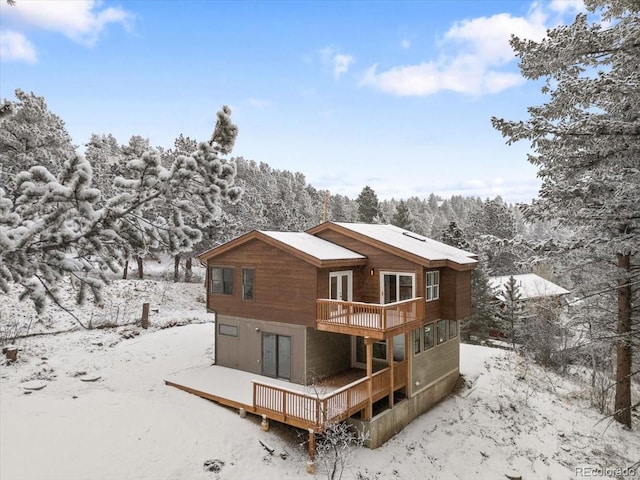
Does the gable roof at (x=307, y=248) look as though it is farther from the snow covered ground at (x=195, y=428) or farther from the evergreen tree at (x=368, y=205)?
the evergreen tree at (x=368, y=205)

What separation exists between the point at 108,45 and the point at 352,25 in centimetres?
1042

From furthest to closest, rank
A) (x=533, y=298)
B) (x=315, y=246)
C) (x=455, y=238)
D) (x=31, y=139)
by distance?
(x=533, y=298) → (x=455, y=238) → (x=31, y=139) → (x=315, y=246)

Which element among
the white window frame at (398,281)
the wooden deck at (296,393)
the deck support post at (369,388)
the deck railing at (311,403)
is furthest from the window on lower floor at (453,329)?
the deck support post at (369,388)

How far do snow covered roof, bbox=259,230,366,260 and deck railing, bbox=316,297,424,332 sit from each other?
1.78 metres

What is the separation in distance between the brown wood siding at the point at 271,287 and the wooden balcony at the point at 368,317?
63 centimetres

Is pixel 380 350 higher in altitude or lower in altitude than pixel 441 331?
lower

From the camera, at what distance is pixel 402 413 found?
1535cm

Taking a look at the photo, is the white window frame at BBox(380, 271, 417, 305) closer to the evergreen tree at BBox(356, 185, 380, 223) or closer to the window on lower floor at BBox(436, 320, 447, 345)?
the window on lower floor at BBox(436, 320, 447, 345)

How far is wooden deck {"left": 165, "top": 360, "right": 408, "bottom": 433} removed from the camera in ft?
40.9

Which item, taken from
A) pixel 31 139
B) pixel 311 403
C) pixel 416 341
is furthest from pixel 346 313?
pixel 31 139

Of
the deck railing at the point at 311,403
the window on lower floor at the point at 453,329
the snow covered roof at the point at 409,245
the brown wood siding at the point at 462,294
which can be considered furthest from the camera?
the window on lower floor at the point at 453,329

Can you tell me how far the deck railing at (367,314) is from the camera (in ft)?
44.7

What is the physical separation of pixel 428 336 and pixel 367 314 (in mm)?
4542

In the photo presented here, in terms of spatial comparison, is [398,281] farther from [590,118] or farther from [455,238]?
[455,238]
